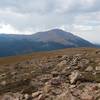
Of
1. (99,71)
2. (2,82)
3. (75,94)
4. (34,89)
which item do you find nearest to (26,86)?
(34,89)

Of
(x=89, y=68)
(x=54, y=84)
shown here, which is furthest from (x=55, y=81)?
(x=89, y=68)

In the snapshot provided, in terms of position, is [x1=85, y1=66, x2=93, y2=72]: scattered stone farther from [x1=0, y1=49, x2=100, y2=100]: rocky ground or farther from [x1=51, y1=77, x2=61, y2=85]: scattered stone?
[x1=51, y1=77, x2=61, y2=85]: scattered stone

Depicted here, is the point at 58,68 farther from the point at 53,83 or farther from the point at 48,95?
the point at 48,95

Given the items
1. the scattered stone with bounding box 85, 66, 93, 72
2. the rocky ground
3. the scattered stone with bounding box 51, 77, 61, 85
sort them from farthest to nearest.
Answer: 1. the scattered stone with bounding box 85, 66, 93, 72
2. the scattered stone with bounding box 51, 77, 61, 85
3. the rocky ground

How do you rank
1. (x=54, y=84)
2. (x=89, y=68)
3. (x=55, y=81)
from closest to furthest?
(x=54, y=84)
(x=55, y=81)
(x=89, y=68)

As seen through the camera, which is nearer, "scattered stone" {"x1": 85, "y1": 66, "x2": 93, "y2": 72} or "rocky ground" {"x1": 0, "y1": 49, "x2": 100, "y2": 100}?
"rocky ground" {"x1": 0, "y1": 49, "x2": 100, "y2": 100}

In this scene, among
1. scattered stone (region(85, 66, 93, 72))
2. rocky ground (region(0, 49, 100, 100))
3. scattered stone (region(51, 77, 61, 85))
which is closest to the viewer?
rocky ground (region(0, 49, 100, 100))

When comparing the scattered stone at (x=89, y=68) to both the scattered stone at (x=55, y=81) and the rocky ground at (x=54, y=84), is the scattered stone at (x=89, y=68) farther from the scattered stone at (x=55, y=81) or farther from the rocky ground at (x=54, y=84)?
the scattered stone at (x=55, y=81)

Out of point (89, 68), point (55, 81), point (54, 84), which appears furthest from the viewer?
point (89, 68)

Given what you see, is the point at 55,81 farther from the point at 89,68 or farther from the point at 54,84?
the point at 89,68

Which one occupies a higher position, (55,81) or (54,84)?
(55,81)

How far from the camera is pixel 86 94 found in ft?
90.5

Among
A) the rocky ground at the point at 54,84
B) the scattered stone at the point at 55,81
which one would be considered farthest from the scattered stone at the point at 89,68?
the scattered stone at the point at 55,81

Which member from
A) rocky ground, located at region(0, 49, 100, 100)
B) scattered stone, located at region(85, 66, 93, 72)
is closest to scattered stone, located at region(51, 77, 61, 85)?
rocky ground, located at region(0, 49, 100, 100)
